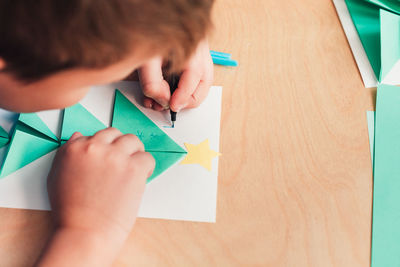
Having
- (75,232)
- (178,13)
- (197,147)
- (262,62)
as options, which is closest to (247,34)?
(262,62)

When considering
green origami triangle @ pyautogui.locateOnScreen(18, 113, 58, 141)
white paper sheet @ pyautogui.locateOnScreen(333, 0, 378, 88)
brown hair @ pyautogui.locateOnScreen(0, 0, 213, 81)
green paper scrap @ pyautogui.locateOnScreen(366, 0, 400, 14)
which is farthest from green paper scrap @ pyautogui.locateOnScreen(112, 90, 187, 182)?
green paper scrap @ pyautogui.locateOnScreen(366, 0, 400, 14)

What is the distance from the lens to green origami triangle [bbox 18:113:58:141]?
22.6 inches

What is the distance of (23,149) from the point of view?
0.56 m

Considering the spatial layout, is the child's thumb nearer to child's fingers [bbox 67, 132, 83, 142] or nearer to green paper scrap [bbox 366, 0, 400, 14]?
child's fingers [bbox 67, 132, 83, 142]

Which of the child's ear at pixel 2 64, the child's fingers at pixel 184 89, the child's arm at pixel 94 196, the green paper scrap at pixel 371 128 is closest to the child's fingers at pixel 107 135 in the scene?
the child's arm at pixel 94 196

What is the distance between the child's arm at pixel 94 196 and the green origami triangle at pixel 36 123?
0.06 m

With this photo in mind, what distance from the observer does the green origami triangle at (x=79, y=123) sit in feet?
1.91

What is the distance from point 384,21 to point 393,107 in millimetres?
188

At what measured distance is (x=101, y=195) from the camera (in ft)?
1.60

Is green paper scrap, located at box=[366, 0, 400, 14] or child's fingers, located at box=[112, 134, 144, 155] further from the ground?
green paper scrap, located at box=[366, 0, 400, 14]

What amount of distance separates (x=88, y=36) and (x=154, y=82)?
286mm

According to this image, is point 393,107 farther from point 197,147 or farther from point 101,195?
point 101,195

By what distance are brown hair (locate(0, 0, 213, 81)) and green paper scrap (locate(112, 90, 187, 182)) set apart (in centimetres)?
25

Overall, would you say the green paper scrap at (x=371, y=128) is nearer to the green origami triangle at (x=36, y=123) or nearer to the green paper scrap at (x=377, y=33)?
the green paper scrap at (x=377, y=33)
